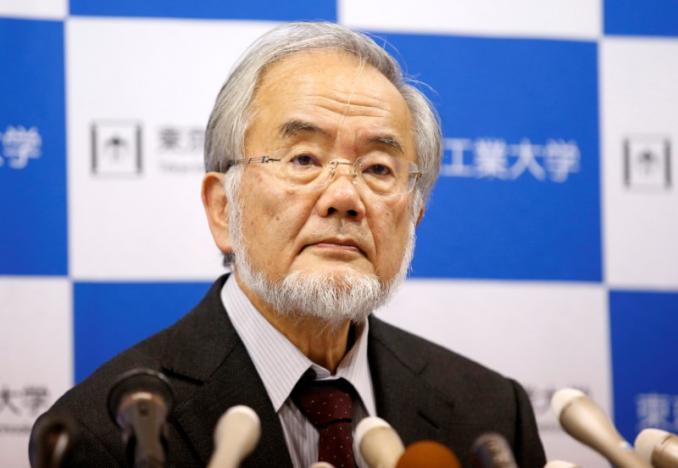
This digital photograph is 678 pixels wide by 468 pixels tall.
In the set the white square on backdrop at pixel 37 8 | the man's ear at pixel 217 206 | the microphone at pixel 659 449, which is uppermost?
the white square on backdrop at pixel 37 8

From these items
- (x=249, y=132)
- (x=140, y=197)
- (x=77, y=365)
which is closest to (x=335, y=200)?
(x=249, y=132)

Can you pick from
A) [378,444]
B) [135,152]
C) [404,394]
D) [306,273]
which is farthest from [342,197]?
[135,152]

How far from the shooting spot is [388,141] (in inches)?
90.2

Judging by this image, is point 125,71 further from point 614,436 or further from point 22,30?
point 614,436

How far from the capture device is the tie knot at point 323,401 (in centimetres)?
214

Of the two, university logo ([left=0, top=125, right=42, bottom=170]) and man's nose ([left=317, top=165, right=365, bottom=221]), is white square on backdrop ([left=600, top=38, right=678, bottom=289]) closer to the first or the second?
man's nose ([left=317, top=165, right=365, bottom=221])

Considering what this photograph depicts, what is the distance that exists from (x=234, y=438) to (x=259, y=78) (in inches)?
48.7

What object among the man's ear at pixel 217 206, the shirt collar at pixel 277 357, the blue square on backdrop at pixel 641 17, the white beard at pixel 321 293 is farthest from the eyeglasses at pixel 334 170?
the blue square on backdrop at pixel 641 17

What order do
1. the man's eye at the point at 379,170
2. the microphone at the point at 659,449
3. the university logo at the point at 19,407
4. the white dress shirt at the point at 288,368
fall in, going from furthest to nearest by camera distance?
1. the university logo at the point at 19,407
2. the man's eye at the point at 379,170
3. the white dress shirt at the point at 288,368
4. the microphone at the point at 659,449

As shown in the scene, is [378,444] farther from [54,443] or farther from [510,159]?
[510,159]

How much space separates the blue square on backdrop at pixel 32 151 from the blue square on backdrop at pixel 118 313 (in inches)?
5.2

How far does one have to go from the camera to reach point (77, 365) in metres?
2.77

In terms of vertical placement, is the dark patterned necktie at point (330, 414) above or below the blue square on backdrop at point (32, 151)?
below

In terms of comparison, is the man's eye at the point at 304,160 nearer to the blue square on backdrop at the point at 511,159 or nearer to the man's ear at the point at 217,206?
the man's ear at the point at 217,206
